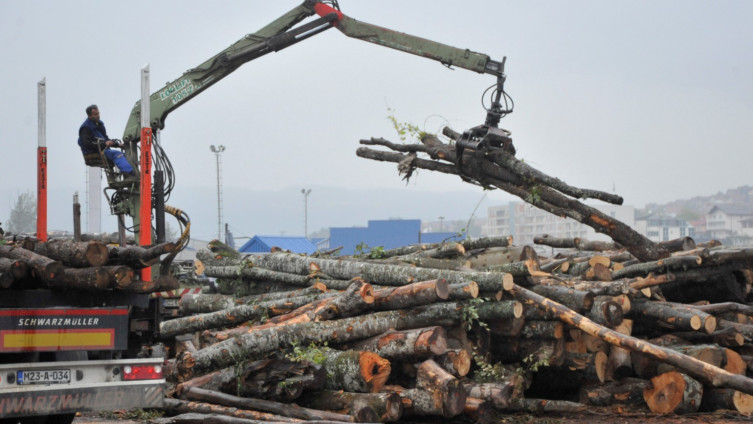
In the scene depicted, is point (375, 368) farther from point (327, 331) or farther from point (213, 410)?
point (213, 410)

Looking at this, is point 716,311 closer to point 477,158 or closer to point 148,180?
point 477,158

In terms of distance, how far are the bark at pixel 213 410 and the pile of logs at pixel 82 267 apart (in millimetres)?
2615

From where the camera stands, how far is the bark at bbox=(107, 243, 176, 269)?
23.3 feet

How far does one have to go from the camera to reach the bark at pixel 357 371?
9.67 meters

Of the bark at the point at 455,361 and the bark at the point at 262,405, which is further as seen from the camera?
the bark at the point at 455,361

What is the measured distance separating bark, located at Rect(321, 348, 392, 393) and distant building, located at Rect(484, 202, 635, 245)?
69.0 metres

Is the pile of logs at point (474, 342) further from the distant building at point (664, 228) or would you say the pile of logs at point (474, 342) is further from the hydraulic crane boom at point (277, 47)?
Answer: the distant building at point (664, 228)

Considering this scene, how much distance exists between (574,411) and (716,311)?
276cm

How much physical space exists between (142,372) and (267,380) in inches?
107

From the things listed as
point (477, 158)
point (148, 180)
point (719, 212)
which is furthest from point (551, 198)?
point (719, 212)

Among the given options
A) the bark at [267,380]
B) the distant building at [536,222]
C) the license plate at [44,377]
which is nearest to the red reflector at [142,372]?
the license plate at [44,377]

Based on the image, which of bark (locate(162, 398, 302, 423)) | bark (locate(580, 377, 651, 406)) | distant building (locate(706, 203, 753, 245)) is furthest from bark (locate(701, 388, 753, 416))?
distant building (locate(706, 203, 753, 245))

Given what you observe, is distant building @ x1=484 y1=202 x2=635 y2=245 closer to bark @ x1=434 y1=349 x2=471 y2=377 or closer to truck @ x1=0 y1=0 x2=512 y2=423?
bark @ x1=434 y1=349 x2=471 y2=377

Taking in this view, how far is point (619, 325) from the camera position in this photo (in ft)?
36.4
